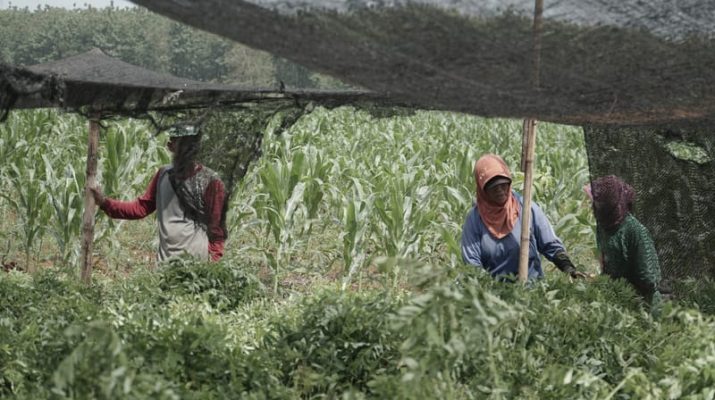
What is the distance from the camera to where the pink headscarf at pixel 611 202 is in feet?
18.4

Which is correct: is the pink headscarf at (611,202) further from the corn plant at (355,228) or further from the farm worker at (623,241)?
the corn plant at (355,228)

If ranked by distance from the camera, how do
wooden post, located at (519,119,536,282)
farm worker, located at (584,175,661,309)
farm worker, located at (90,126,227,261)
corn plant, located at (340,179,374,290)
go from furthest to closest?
1. corn plant, located at (340,179,374,290)
2. farm worker, located at (90,126,227,261)
3. farm worker, located at (584,175,661,309)
4. wooden post, located at (519,119,536,282)

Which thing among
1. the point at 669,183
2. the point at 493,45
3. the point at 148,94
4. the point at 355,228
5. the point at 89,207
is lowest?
the point at 355,228

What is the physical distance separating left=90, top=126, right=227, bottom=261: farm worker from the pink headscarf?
2374 mm

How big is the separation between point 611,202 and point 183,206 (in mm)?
2776

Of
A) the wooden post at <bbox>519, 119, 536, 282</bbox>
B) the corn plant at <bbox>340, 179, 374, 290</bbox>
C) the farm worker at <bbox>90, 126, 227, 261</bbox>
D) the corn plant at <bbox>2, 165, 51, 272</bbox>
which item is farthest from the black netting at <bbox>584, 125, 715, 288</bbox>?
the corn plant at <bbox>2, 165, 51, 272</bbox>

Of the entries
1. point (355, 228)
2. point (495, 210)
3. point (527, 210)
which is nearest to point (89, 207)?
point (355, 228)

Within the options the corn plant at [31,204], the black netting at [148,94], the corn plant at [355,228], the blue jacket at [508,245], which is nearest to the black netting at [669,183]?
the blue jacket at [508,245]

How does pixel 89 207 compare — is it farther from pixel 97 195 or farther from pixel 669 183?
pixel 669 183

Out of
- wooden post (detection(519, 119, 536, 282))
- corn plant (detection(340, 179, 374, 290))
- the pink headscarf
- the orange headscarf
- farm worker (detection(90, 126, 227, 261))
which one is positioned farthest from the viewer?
corn plant (detection(340, 179, 374, 290))

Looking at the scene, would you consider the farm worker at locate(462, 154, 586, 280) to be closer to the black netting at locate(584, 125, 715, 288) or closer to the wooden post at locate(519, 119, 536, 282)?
the wooden post at locate(519, 119, 536, 282)

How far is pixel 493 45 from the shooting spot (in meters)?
3.36

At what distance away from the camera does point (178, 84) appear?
6.53 meters

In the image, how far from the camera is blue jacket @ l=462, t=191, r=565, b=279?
5.77 meters
